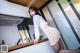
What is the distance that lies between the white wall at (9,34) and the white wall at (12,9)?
27cm

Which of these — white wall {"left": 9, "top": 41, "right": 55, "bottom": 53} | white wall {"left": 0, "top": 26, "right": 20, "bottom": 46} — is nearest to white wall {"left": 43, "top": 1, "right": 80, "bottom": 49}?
white wall {"left": 9, "top": 41, "right": 55, "bottom": 53}

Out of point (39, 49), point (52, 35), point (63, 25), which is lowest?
point (39, 49)

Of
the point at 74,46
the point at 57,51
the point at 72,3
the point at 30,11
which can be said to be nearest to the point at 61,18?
the point at 72,3

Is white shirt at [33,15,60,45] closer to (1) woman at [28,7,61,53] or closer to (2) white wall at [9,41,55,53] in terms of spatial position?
(1) woman at [28,7,61,53]

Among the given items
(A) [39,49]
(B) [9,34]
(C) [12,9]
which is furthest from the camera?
(C) [12,9]

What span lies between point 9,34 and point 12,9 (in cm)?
48

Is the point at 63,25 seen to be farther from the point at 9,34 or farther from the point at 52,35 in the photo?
the point at 9,34

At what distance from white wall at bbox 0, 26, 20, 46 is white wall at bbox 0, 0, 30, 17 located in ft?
0.88

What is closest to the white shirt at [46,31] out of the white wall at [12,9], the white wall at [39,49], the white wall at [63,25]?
the white wall at [39,49]

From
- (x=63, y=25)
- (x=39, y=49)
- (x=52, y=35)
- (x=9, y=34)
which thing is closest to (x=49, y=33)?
(x=52, y=35)

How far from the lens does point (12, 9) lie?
228 centimetres

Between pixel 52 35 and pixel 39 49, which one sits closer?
pixel 39 49

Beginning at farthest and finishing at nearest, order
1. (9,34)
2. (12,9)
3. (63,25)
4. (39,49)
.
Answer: (63,25)
(12,9)
(9,34)
(39,49)

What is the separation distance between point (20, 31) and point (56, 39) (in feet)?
2.41
